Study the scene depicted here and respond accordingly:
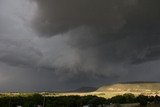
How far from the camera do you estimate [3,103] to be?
173 metres

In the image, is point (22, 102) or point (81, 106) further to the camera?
point (81, 106)

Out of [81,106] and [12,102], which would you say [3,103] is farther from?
[81,106]

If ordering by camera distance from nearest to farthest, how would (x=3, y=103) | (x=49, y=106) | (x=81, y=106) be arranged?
(x=49, y=106), (x=3, y=103), (x=81, y=106)

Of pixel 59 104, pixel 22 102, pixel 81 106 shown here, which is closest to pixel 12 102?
pixel 22 102

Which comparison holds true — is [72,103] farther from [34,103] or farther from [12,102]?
[12,102]

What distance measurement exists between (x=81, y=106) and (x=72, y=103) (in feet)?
41.2

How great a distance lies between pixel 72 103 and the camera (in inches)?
7160

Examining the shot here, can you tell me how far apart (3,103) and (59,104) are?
29.4 m

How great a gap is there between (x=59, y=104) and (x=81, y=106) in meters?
23.0

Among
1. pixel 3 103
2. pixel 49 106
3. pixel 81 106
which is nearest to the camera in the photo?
pixel 49 106

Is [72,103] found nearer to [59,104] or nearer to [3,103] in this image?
[59,104]

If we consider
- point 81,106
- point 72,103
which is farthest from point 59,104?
point 81,106

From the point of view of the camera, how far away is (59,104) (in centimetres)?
17350

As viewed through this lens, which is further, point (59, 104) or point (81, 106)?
point (81, 106)
